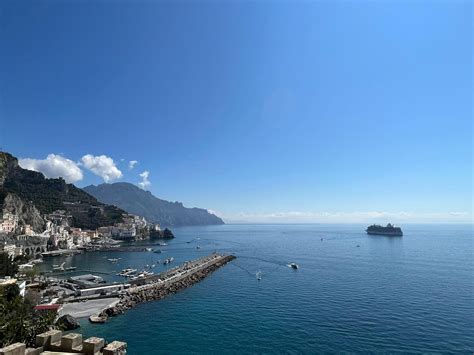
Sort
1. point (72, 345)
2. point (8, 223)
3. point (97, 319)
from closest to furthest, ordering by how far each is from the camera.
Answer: point (72, 345), point (97, 319), point (8, 223)

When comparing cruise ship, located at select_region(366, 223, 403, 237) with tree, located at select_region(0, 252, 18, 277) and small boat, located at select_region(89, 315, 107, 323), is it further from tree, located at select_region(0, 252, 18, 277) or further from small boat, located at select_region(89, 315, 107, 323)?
tree, located at select_region(0, 252, 18, 277)

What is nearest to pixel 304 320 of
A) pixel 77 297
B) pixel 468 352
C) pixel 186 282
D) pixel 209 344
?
pixel 209 344

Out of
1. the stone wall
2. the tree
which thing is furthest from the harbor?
the stone wall

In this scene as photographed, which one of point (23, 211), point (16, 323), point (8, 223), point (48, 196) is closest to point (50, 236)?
point (8, 223)

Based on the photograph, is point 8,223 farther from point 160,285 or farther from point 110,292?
point 160,285

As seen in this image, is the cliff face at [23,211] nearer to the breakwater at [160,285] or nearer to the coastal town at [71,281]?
the coastal town at [71,281]

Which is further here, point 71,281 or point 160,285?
point 71,281
